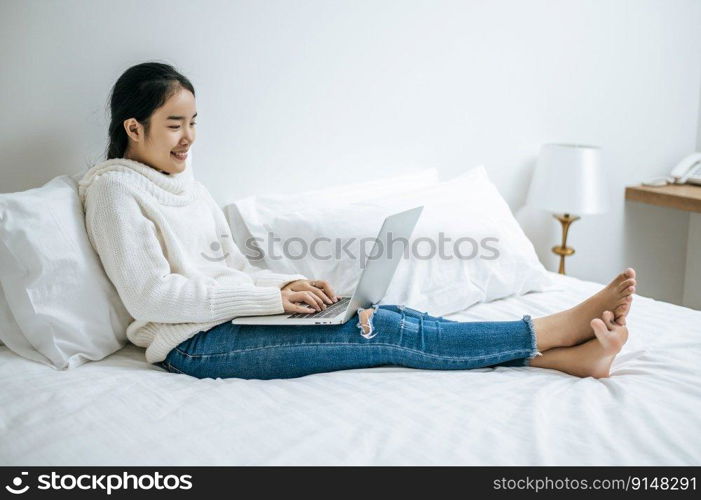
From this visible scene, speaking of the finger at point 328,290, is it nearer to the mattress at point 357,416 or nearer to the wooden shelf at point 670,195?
the mattress at point 357,416

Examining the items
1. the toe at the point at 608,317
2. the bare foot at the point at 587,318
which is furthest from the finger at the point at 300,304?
the toe at the point at 608,317

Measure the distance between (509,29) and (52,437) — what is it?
73.1 inches

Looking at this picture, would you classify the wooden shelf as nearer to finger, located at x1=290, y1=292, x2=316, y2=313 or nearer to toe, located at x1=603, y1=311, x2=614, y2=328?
toe, located at x1=603, y1=311, x2=614, y2=328

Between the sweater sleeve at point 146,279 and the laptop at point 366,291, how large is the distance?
0.03m

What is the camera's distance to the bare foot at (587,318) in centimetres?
136

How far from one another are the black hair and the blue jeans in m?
0.48

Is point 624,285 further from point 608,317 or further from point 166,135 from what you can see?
point 166,135

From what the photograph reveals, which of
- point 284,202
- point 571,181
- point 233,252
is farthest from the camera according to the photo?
point 571,181

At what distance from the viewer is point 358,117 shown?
2.01 m

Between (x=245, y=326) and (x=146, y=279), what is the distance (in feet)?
0.69

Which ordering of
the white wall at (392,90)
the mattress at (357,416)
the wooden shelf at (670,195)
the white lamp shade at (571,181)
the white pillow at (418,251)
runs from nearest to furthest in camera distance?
the mattress at (357,416) < the white wall at (392,90) < the white pillow at (418,251) < the white lamp shade at (571,181) < the wooden shelf at (670,195)

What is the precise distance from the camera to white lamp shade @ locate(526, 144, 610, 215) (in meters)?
2.28

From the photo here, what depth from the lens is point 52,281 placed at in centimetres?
130

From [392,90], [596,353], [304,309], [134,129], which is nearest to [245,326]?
[304,309]
